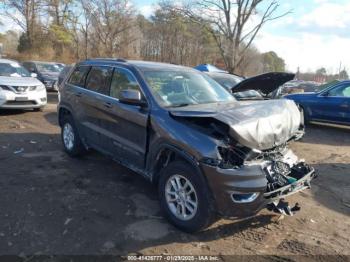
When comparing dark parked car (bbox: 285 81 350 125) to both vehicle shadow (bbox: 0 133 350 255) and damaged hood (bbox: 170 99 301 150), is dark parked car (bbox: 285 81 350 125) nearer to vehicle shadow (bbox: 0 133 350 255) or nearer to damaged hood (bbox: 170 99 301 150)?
vehicle shadow (bbox: 0 133 350 255)

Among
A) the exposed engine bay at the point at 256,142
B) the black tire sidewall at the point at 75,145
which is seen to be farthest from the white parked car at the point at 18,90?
Result: the exposed engine bay at the point at 256,142

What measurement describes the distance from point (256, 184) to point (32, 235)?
7.97ft

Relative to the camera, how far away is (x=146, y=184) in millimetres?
5574

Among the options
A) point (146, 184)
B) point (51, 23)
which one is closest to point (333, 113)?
point (146, 184)

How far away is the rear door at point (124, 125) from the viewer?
4793mm

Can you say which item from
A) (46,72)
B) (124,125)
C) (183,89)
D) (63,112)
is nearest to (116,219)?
(124,125)

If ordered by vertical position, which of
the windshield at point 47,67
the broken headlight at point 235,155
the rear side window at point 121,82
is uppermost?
the windshield at point 47,67

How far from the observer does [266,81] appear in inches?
245

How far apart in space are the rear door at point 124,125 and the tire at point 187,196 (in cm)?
60

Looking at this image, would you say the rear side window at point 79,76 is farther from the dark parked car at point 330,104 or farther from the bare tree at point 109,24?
the bare tree at point 109,24

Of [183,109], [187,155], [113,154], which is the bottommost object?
[113,154]

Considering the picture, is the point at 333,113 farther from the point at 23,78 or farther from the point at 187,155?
the point at 23,78

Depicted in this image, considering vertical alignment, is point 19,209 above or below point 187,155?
below

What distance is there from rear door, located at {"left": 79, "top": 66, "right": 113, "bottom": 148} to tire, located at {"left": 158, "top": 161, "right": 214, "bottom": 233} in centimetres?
174
